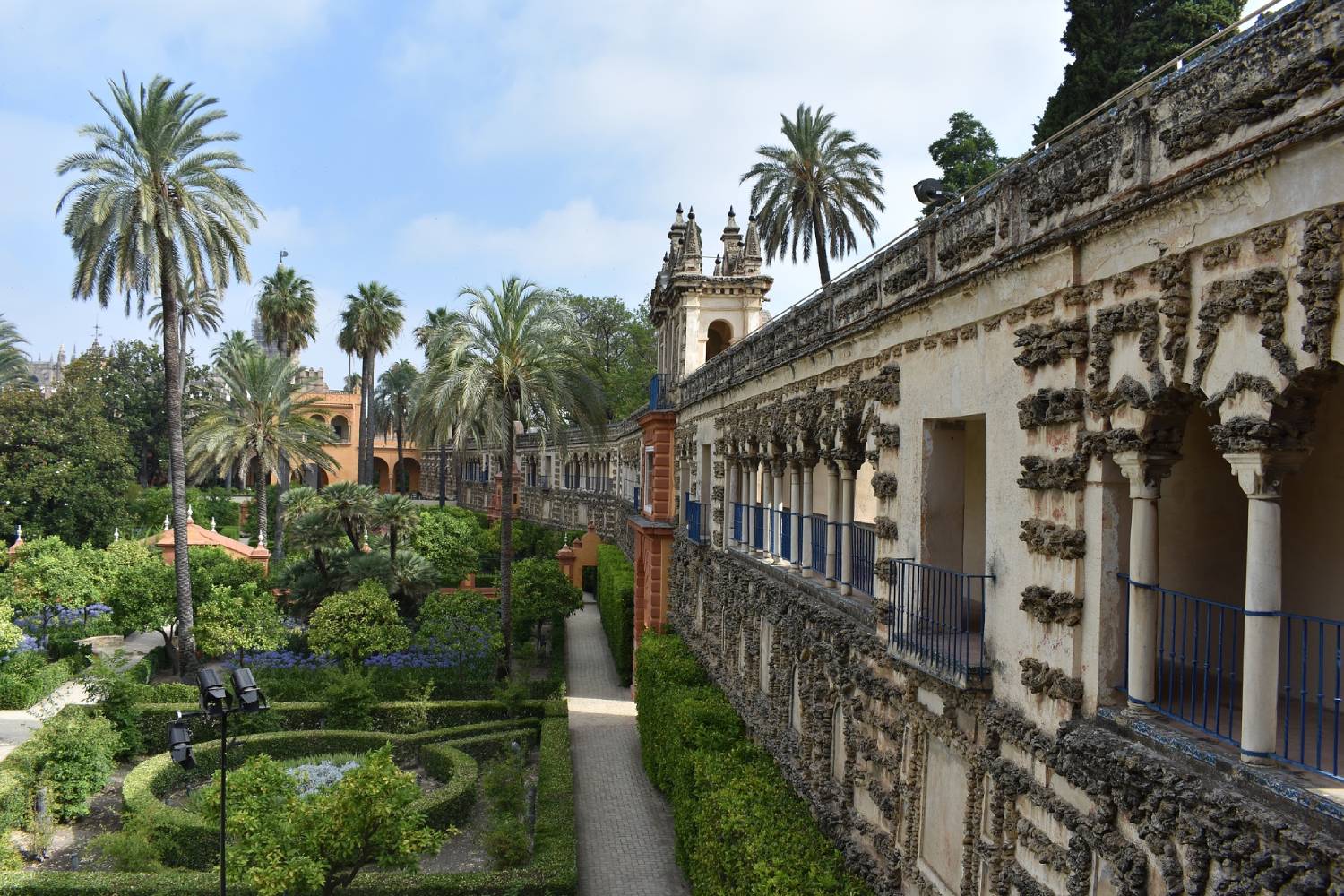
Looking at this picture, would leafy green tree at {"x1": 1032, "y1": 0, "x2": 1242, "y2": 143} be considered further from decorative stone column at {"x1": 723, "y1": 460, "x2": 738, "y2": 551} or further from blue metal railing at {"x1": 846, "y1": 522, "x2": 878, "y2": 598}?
blue metal railing at {"x1": 846, "y1": 522, "x2": 878, "y2": 598}

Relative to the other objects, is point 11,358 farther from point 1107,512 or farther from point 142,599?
point 1107,512

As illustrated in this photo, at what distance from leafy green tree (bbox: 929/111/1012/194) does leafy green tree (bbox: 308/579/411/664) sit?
21.7m

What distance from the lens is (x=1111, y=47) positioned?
78.6 ft

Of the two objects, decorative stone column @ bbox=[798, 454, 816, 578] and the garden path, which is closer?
decorative stone column @ bbox=[798, 454, 816, 578]

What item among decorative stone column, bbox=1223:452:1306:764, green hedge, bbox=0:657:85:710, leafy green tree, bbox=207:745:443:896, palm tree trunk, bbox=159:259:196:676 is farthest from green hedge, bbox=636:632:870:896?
green hedge, bbox=0:657:85:710

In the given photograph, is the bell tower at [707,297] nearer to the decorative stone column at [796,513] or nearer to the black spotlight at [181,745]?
the decorative stone column at [796,513]

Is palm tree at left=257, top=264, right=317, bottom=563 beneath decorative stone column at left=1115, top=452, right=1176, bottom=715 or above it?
above

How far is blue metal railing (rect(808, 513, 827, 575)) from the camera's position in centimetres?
1278

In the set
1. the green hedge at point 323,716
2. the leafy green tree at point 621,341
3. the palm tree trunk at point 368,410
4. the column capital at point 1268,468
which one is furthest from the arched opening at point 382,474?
the column capital at point 1268,468

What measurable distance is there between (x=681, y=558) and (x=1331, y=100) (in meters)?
18.5

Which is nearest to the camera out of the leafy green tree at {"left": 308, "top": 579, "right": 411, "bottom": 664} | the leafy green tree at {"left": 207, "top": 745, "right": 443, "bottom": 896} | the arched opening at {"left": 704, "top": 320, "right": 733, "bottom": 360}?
the leafy green tree at {"left": 207, "top": 745, "right": 443, "bottom": 896}

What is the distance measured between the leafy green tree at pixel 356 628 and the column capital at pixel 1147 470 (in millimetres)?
22149

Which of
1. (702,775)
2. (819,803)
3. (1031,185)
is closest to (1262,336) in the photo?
(1031,185)

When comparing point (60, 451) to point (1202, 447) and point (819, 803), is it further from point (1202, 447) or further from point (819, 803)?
point (1202, 447)
